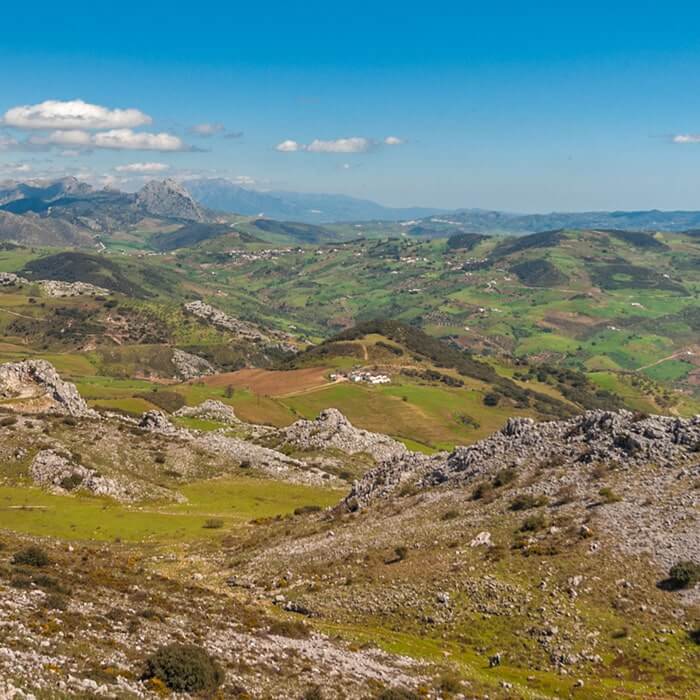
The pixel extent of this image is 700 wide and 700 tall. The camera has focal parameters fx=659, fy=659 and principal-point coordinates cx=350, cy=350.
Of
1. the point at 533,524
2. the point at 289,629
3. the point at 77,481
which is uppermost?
the point at 533,524

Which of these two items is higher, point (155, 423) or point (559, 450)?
point (559, 450)

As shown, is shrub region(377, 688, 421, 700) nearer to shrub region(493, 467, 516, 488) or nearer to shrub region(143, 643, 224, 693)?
shrub region(143, 643, 224, 693)

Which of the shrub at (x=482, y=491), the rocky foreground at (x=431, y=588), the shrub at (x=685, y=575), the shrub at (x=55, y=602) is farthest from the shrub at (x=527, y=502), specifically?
the shrub at (x=55, y=602)

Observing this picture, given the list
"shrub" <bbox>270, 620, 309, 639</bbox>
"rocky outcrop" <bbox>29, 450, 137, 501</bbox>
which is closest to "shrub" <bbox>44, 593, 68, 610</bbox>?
"shrub" <bbox>270, 620, 309, 639</bbox>

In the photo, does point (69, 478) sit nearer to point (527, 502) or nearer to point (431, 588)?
point (431, 588)

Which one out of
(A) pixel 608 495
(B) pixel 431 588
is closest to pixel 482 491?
(A) pixel 608 495

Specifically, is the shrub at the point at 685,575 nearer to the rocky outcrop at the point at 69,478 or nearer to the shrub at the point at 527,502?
the shrub at the point at 527,502
